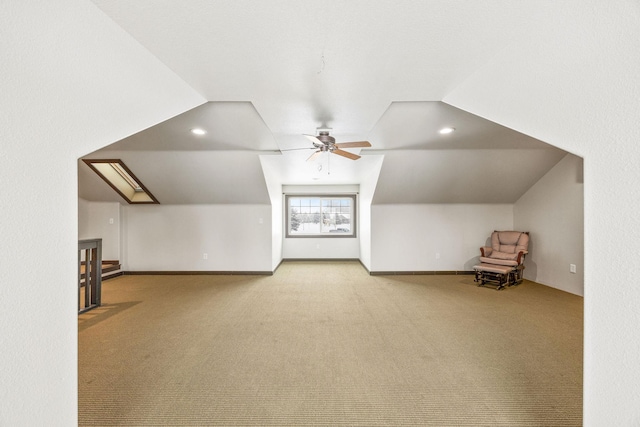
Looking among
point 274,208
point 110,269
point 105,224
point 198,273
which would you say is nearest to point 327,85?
point 274,208

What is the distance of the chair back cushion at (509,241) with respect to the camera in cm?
500

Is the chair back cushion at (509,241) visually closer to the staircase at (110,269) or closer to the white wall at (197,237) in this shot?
the white wall at (197,237)

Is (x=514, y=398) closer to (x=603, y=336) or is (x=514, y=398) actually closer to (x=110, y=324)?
(x=603, y=336)

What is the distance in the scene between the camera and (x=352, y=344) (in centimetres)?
265

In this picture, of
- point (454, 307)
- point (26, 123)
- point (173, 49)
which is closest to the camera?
point (26, 123)

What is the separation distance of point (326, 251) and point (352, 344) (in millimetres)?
4823

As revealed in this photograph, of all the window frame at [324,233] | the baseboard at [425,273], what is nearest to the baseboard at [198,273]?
the window frame at [324,233]

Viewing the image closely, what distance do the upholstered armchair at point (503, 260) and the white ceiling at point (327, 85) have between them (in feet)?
3.53

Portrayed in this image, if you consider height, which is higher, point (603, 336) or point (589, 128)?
point (589, 128)

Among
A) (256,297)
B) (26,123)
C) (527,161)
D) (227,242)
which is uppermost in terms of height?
(527,161)

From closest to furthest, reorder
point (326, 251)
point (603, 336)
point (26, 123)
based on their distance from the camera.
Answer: point (26, 123)
point (603, 336)
point (326, 251)

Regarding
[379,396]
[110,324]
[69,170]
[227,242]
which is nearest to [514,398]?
[379,396]

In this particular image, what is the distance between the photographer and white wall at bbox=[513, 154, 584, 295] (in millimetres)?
4316

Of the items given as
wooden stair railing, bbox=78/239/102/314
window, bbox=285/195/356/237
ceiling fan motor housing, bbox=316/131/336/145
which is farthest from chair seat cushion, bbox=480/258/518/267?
wooden stair railing, bbox=78/239/102/314
